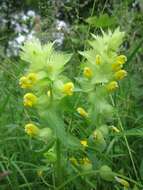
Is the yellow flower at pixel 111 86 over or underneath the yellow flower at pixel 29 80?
underneath

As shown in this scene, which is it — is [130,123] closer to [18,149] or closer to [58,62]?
[18,149]

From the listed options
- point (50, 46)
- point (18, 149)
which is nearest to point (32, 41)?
point (50, 46)

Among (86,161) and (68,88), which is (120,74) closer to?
(68,88)

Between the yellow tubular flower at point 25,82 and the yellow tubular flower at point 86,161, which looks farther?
the yellow tubular flower at point 86,161

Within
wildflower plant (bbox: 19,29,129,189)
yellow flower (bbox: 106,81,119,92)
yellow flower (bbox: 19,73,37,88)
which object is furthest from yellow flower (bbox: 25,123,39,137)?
yellow flower (bbox: 106,81,119,92)

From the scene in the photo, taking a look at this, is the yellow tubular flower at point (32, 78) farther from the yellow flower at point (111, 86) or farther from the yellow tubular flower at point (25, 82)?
the yellow flower at point (111, 86)

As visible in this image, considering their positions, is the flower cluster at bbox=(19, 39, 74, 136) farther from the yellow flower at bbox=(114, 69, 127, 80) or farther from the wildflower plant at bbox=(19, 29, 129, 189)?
the yellow flower at bbox=(114, 69, 127, 80)

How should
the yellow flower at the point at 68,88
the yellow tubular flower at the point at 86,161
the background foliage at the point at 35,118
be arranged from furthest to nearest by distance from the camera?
the background foliage at the point at 35,118, the yellow tubular flower at the point at 86,161, the yellow flower at the point at 68,88

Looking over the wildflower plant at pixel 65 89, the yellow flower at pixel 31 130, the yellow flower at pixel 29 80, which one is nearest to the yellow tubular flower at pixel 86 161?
the wildflower plant at pixel 65 89

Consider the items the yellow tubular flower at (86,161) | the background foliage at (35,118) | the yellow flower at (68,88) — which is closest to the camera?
the yellow flower at (68,88)

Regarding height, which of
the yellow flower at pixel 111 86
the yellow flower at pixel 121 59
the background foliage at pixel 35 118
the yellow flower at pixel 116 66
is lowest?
the background foliage at pixel 35 118

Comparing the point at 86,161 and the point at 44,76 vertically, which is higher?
the point at 44,76

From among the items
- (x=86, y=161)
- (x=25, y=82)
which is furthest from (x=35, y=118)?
(x=25, y=82)

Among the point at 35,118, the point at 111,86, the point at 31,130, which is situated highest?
the point at 111,86
